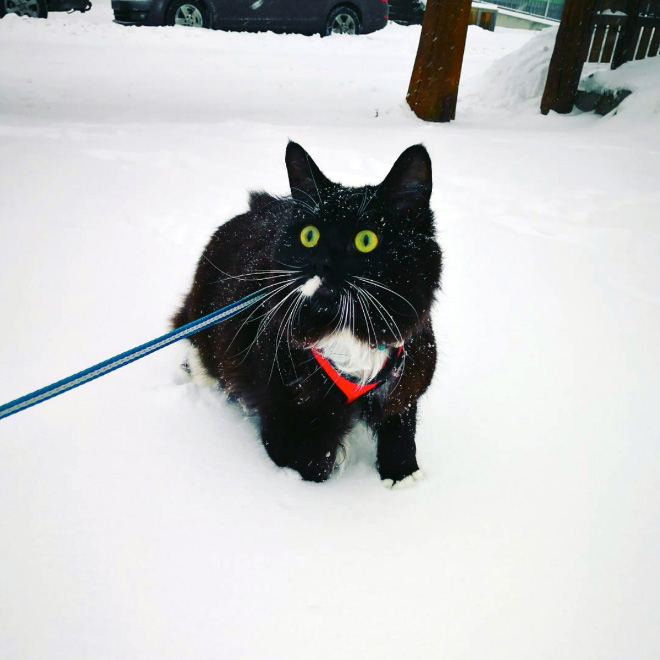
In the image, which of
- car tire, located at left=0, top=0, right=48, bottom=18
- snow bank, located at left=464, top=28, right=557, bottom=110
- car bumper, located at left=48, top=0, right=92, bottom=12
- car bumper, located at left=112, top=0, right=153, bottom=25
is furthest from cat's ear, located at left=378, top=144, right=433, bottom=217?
Answer: car bumper, located at left=48, top=0, right=92, bottom=12

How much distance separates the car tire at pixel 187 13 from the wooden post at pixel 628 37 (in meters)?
6.07

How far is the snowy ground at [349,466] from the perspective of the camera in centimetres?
117

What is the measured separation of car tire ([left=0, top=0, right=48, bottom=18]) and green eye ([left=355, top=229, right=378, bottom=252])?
10.3 meters

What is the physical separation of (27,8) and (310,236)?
1027cm

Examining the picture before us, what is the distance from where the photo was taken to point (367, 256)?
47.1 inches

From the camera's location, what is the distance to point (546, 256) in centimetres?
286

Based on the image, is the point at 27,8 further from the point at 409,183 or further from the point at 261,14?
the point at 409,183

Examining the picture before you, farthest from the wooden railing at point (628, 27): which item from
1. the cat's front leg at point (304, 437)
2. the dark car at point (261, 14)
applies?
the cat's front leg at point (304, 437)

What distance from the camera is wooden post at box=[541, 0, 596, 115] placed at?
191 inches

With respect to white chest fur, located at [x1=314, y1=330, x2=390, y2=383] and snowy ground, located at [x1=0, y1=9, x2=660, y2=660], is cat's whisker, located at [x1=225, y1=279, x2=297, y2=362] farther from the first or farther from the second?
snowy ground, located at [x1=0, y1=9, x2=660, y2=660]

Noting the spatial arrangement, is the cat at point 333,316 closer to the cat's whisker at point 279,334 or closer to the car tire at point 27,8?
the cat's whisker at point 279,334

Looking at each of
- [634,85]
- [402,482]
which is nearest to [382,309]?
[402,482]

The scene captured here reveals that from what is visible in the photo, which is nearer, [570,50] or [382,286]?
[382,286]

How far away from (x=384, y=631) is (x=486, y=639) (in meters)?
0.22
